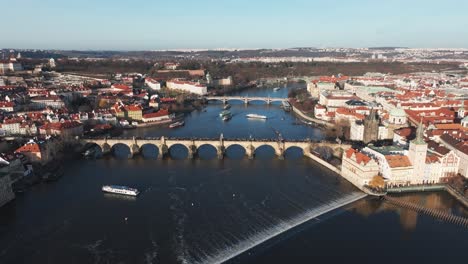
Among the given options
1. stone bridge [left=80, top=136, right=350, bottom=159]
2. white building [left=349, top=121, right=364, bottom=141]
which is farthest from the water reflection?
white building [left=349, top=121, right=364, bottom=141]

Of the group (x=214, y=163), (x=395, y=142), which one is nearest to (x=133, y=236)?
(x=214, y=163)

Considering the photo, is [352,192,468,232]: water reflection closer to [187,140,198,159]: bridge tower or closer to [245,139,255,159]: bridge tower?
[245,139,255,159]: bridge tower

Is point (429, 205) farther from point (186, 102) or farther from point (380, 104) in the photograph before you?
point (186, 102)

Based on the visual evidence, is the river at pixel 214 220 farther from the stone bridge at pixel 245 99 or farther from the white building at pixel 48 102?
the stone bridge at pixel 245 99

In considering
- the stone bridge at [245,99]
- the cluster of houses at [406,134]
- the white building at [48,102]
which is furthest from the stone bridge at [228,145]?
the stone bridge at [245,99]

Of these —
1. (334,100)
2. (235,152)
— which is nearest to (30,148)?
(235,152)

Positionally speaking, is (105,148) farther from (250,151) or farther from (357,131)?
(357,131)
